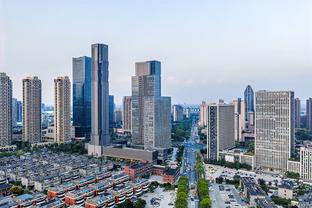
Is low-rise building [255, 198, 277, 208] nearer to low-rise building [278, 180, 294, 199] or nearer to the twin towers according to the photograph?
low-rise building [278, 180, 294, 199]

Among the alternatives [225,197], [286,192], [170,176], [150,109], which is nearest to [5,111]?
[150,109]

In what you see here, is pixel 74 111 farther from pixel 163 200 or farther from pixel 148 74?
pixel 163 200

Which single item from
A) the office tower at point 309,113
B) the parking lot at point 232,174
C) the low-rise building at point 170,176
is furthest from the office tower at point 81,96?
the office tower at point 309,113

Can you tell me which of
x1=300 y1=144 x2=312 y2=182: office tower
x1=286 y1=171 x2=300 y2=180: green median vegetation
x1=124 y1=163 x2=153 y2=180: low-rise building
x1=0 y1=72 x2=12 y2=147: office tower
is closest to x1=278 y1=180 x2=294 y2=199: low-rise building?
x1=300 y1=144 x2=312 y2=182: office tower

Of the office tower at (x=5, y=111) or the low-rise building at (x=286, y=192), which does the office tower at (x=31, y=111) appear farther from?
the low-rise building at (x=286, y=192)

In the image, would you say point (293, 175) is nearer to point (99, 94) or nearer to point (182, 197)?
point (182, 197)

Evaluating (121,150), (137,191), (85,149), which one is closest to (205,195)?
(137,191)
